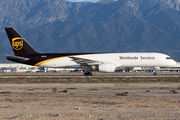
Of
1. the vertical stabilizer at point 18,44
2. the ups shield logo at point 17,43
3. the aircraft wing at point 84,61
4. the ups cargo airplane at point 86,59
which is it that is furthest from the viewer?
the ups shield logo at point 17,43

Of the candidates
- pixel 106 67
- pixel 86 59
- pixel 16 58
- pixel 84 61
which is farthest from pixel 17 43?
pixel 106 67

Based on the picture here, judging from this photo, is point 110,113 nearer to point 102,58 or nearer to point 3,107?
point 3,107

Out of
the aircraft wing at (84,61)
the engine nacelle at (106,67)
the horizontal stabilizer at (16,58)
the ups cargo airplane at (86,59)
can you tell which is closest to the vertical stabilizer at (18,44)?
the ups cargo airplane at (86,59)

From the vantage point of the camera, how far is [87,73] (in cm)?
4659

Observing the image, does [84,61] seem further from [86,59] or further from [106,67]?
[106,67]

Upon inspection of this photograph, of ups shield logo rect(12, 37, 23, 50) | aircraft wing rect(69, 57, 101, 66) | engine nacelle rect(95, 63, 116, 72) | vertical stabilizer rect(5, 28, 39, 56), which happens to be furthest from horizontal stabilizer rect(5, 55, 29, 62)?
engine nacelle rect(95, 63, 116, 72)

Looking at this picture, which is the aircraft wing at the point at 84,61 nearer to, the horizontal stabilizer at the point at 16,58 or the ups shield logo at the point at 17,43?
the horizontal stabilizer at the point at 16,58

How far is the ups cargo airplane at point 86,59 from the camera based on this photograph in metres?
45.2

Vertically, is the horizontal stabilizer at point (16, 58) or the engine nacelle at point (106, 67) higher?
the horizontal stabilizer at point (16, 58)

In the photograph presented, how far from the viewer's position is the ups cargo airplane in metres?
45.2

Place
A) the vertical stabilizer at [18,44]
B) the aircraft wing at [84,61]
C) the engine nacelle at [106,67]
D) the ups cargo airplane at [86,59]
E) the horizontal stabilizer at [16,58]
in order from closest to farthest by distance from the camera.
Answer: the engine nacelle at [106,67]
the aircraft wing at [84,61]
the ups cargo airplane at [86,59]
the horizontal stabilizer at [16,58]
the vertical stabilizer at [18,44]

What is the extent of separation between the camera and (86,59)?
43969 millimetres

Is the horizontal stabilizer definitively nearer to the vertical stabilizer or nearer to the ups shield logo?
the vertical stabilizer

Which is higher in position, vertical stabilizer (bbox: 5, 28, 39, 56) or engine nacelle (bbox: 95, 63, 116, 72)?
vertical stabilizer (bbox: 5, 28, 39, 56)
